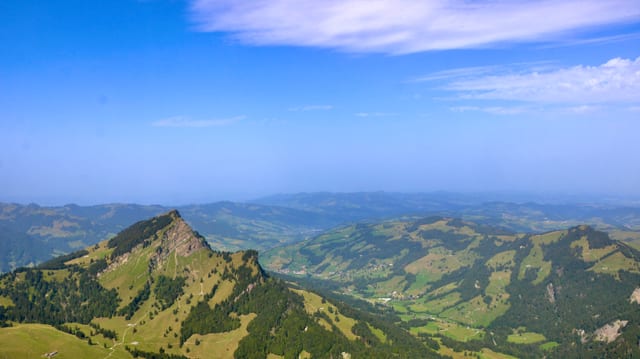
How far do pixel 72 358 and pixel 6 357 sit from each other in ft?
76.7

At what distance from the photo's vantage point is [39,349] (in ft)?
654

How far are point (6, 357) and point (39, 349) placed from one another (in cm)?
1340

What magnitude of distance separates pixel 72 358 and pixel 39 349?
14.3 metres

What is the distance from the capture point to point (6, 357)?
7372 inches

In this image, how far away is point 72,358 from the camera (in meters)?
199

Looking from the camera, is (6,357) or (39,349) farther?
(39,349)
